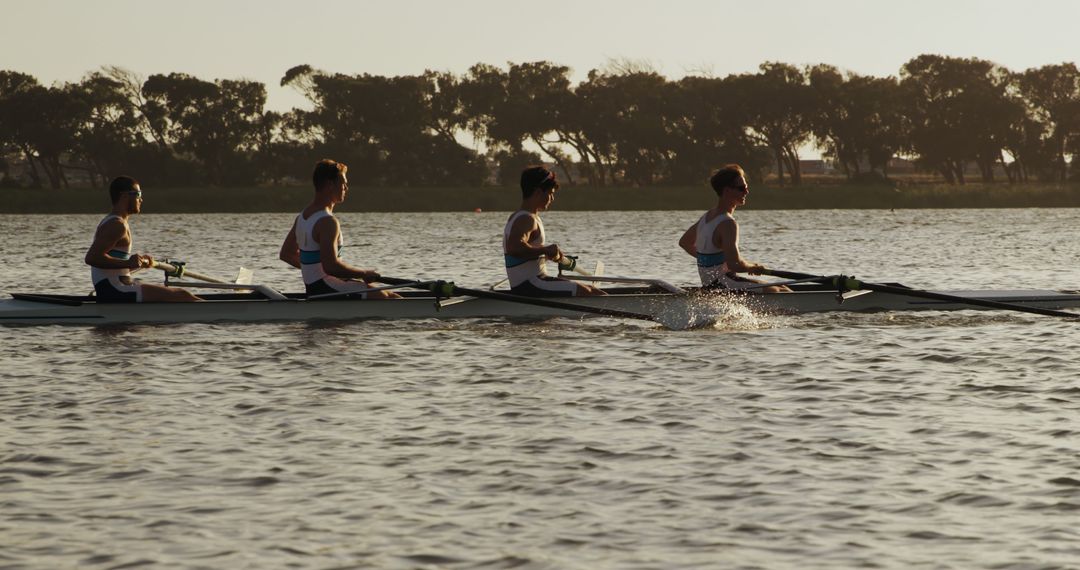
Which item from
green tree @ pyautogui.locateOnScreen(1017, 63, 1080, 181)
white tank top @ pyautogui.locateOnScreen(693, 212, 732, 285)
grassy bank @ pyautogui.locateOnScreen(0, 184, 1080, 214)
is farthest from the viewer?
green tree @ pyautogui.locateOnScreen(1017, 63, 1080, 181)

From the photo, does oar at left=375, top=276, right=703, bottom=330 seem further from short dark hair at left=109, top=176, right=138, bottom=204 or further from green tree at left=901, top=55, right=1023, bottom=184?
green tree at left=901, top=55, right=1023, bottom=184

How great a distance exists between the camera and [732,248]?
58.0 ft

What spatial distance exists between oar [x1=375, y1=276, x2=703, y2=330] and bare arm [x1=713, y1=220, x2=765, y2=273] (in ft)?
2.66

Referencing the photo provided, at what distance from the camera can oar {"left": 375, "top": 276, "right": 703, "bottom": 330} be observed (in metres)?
17.4

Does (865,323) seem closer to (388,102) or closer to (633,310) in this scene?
(633,310)

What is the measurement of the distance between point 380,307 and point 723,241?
3.97 meters

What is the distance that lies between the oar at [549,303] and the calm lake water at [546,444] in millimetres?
293

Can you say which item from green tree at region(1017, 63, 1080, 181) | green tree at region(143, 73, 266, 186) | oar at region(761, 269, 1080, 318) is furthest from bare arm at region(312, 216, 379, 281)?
green tree at region(1017, 63, 1080, 181)

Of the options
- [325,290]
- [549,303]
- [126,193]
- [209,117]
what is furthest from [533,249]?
[209,117]

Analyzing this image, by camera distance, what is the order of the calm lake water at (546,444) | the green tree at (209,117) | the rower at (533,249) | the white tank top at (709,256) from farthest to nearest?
the green tree at (209,117) < the white tank top at (709,256) < the rower at (533,249) < the calm lake water at (546,444)

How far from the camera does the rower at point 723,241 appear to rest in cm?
1752

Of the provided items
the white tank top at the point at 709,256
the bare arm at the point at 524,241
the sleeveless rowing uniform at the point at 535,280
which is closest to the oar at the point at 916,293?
the white tank top at the point at 709,256

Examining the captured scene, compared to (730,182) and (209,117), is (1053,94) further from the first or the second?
(730,182)

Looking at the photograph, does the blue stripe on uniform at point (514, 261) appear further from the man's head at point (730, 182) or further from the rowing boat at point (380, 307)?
the man's head at point (730, 182)
